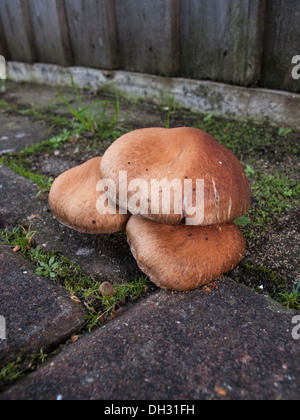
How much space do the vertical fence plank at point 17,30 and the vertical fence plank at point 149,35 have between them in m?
1.95

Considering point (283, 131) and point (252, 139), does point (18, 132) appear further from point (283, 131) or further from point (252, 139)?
point (283, 131)

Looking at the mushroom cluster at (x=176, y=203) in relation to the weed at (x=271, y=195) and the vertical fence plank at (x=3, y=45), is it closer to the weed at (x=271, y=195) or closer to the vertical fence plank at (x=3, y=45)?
the weed at (x=271, y=195)

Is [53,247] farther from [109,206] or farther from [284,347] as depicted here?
[284,347]

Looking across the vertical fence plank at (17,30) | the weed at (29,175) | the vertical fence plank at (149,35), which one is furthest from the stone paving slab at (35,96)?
the weed at (29,175)

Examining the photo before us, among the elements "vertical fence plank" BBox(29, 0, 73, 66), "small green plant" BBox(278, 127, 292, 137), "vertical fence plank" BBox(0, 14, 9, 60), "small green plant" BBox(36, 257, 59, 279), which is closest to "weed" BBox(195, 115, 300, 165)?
"small green plant" BBox(278, 127, 292, 137)

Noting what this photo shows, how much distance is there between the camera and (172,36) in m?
3.82

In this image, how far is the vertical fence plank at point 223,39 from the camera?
325 centimetres

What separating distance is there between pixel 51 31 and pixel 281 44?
11.5 feet

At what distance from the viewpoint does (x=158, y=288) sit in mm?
1753

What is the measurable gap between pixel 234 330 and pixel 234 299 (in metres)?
0.19

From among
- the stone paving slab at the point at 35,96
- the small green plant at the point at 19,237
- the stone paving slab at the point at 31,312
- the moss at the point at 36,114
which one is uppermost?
the stone paving slab at the point at 31,312

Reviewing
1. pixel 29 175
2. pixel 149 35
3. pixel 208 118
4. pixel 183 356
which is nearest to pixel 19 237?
pixel 29 175

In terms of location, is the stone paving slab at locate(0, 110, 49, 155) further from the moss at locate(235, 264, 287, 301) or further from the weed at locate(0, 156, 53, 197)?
the moss at locate(235, 264, 287, 301)
